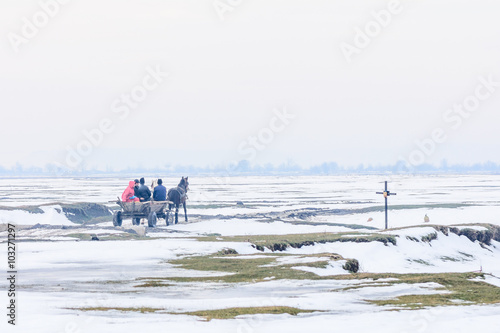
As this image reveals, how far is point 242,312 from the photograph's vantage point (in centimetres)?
1505

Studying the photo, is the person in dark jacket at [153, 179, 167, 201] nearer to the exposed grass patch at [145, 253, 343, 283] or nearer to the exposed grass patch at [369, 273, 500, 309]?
the exposed grass patch at [145, 253, 343, 283]

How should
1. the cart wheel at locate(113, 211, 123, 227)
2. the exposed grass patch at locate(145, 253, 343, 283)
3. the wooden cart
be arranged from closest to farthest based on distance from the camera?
the exposed grass patch at locate(145, 253, 343, 283), the wooden cart, the cart wheel at locate(113, 211, 123, 227)

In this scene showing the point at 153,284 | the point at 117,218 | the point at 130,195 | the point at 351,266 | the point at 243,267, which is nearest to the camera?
the point at 153,284

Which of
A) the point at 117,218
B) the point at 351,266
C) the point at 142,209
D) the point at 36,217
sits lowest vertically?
the point at 351,266

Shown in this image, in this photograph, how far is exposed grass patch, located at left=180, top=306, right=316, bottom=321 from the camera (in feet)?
48.1

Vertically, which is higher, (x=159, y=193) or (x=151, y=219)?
(x=159, y=193)

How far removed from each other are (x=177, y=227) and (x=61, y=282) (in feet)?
67.8

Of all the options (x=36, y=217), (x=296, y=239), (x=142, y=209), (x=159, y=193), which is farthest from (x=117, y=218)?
(x=36, y=217)

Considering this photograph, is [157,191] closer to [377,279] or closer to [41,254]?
[41,254]

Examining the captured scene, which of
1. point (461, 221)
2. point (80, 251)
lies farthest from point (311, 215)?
point (80, 251)

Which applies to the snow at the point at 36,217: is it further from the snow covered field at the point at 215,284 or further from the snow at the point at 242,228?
the snow at the point at 242,228

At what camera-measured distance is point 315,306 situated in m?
16.1

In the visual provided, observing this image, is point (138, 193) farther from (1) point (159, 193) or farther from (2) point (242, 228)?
(2) point (242, 228)

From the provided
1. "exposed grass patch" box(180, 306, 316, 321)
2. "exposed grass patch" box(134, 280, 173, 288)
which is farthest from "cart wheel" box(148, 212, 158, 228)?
"exposed grass patch" box(180, 306, 316, 321)
